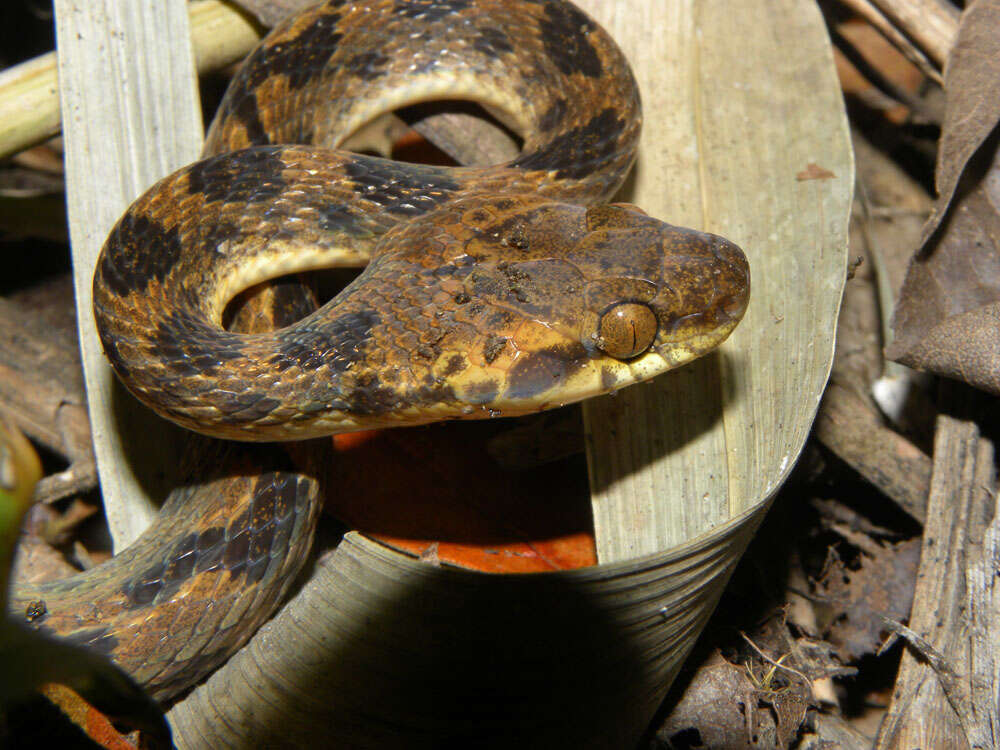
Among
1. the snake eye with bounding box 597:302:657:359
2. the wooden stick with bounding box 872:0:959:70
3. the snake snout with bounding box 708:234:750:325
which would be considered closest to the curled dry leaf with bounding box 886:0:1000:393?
the wooden stick with bounding box 872:0:959:70

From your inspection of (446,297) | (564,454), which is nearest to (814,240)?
(564,454)

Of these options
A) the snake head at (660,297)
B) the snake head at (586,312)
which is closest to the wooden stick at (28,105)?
the snake head at (586,312)

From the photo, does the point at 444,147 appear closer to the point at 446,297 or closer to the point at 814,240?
the point at 446,297

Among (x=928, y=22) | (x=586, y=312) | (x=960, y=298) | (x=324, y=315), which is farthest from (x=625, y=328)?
(x=928, y=22)

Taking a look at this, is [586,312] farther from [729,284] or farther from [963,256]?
[963,256]

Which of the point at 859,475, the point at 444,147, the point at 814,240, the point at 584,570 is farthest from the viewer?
the point at 444,147

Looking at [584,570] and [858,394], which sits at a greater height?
[584,570]

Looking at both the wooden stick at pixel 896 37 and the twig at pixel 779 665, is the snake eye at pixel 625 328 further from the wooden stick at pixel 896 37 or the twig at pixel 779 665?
the wooden stick at pixel 896 37
